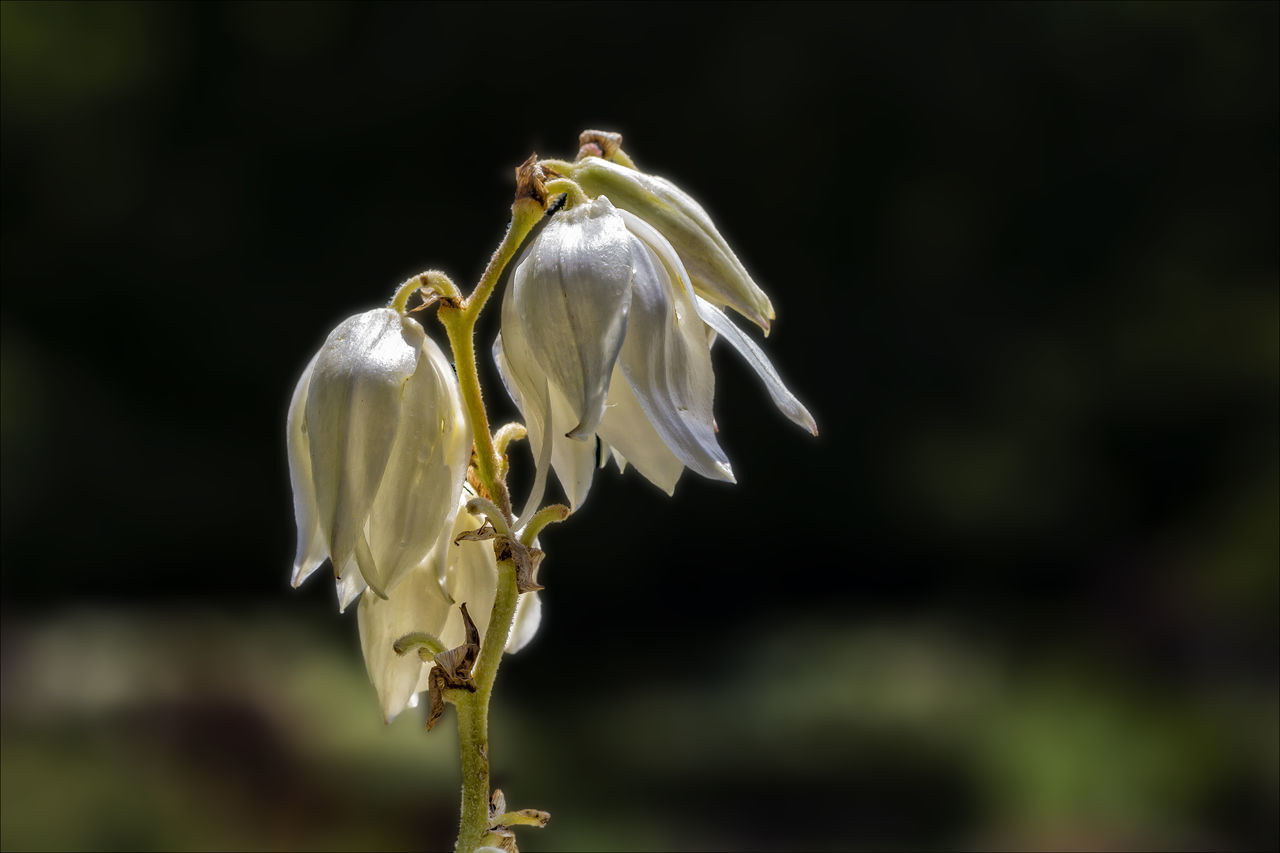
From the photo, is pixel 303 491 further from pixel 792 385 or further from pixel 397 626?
pixel 792 385

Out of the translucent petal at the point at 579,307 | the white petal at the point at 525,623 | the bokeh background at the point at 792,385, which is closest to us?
the translucent petal at the point at 579,307

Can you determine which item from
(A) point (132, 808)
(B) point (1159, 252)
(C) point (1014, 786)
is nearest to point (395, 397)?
(A) point (132, 808)

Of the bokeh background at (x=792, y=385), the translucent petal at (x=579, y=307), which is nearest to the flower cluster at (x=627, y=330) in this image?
the translucent petal at (x=579, y=307)

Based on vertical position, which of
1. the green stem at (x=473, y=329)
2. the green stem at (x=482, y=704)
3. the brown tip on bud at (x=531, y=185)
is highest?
the brown tip on bud at (x=531, y=185)

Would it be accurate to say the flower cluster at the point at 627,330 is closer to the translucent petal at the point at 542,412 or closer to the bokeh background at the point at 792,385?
the translucent petal at the point at 542,412

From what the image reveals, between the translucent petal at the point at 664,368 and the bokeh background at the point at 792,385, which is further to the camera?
the bokeh background at the point at 792,385

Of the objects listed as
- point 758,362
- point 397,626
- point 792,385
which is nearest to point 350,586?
point 397,626

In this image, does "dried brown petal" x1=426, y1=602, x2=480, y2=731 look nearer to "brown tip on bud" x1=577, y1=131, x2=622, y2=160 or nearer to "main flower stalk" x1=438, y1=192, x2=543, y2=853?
"main flower stalk" x1=438, y1=192, x2=543, y2=853
